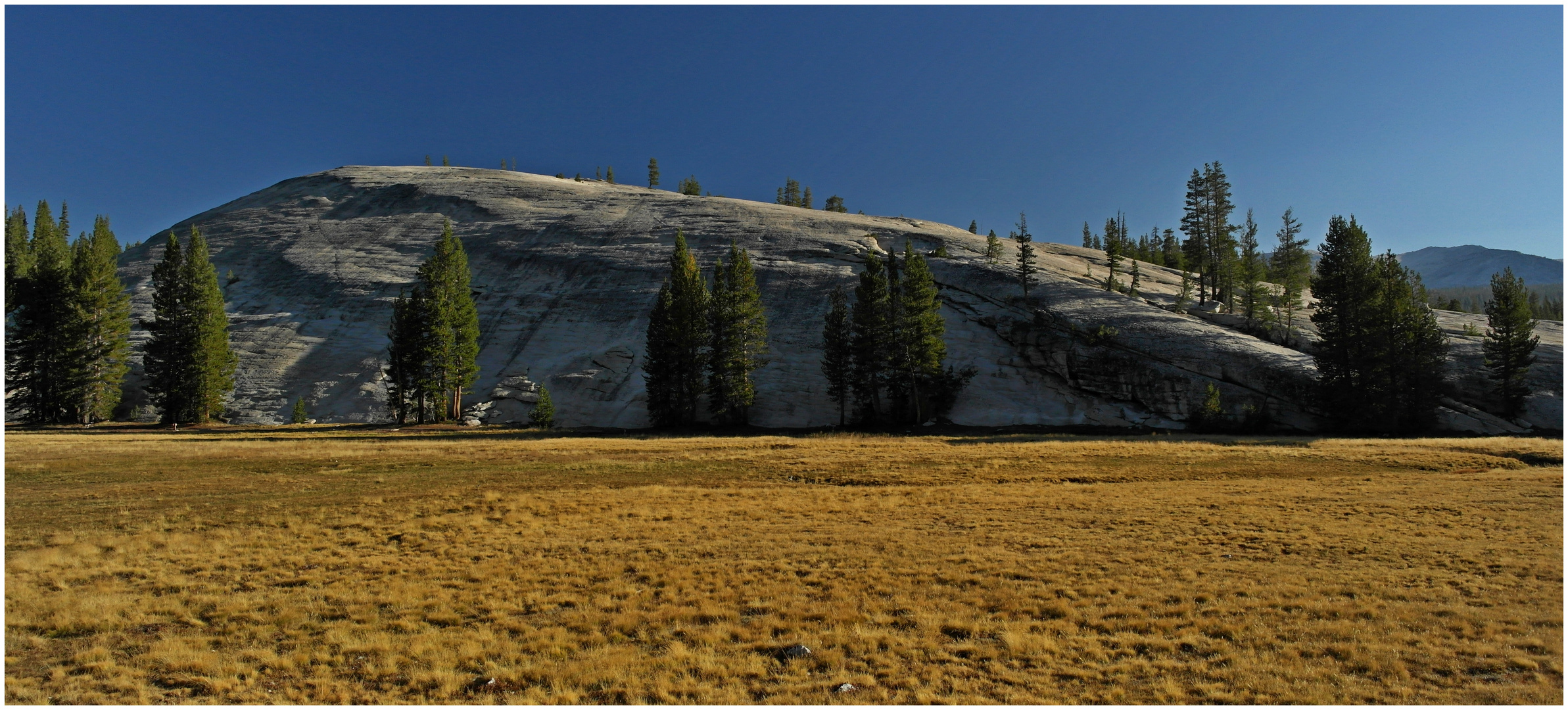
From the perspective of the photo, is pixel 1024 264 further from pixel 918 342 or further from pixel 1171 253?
pixel 1171 253

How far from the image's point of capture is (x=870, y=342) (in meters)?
55.5

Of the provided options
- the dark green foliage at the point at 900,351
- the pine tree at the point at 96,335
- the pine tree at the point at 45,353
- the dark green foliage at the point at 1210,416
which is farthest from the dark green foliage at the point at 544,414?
the dark green foliage at the point at 1210,416

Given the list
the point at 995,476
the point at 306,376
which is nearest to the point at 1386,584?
the point at 995,476

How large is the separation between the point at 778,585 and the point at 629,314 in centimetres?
6358

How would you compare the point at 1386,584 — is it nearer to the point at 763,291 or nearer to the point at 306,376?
the point at 763,291

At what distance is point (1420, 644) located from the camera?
10.5m

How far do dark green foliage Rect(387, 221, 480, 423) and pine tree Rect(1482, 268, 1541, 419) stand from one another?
276ft

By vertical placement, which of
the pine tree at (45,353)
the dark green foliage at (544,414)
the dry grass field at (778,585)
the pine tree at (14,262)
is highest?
the pine tree at (14,262)

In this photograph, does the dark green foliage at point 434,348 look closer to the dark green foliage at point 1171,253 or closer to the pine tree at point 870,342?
the pine tree at point 870,342

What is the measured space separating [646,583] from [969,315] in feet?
201

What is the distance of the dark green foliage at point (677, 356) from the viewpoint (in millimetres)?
56562

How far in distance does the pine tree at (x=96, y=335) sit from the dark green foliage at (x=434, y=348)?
2388cm

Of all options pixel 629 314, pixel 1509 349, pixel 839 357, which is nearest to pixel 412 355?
pixel 629 314

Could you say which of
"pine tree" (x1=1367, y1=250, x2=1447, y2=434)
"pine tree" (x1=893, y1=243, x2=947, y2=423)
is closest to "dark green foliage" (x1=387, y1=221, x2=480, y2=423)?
"pine tree" (x1=893, y1=243, x2=947, y2=423)
